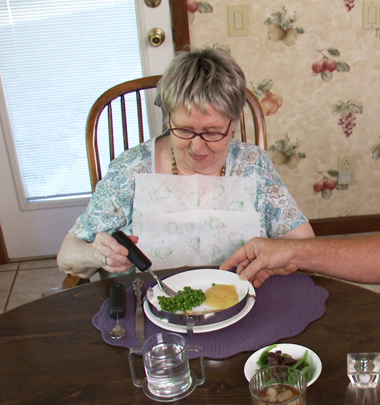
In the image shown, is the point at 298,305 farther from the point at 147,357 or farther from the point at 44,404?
the point at 44,404

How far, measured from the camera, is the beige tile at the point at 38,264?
2691 mm

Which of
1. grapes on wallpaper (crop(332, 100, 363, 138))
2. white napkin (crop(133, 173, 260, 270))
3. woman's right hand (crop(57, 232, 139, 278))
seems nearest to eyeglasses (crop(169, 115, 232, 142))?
white napkin (crop(133, 173, 260, 270))

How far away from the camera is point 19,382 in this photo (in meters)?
0.84

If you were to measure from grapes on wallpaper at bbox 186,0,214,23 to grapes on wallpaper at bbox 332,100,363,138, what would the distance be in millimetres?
828

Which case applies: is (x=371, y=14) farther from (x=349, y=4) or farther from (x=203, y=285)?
(x=203, y=285)

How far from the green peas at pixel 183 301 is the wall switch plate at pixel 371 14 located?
1932 millimetres

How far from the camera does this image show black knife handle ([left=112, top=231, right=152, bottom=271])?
110cm

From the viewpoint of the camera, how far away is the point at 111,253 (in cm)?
114

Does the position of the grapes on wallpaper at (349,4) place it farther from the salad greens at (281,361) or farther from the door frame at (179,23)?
the salad greens at (281,361)

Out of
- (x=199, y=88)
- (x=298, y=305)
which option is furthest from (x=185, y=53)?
(x=298, y=305)

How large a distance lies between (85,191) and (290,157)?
1.15 metres

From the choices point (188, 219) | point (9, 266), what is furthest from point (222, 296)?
point (9, 266)

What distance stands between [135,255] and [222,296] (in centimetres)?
23

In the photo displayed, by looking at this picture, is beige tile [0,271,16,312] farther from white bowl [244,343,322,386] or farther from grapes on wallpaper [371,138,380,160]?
grapes on wallpaper [371,138,380,160]
